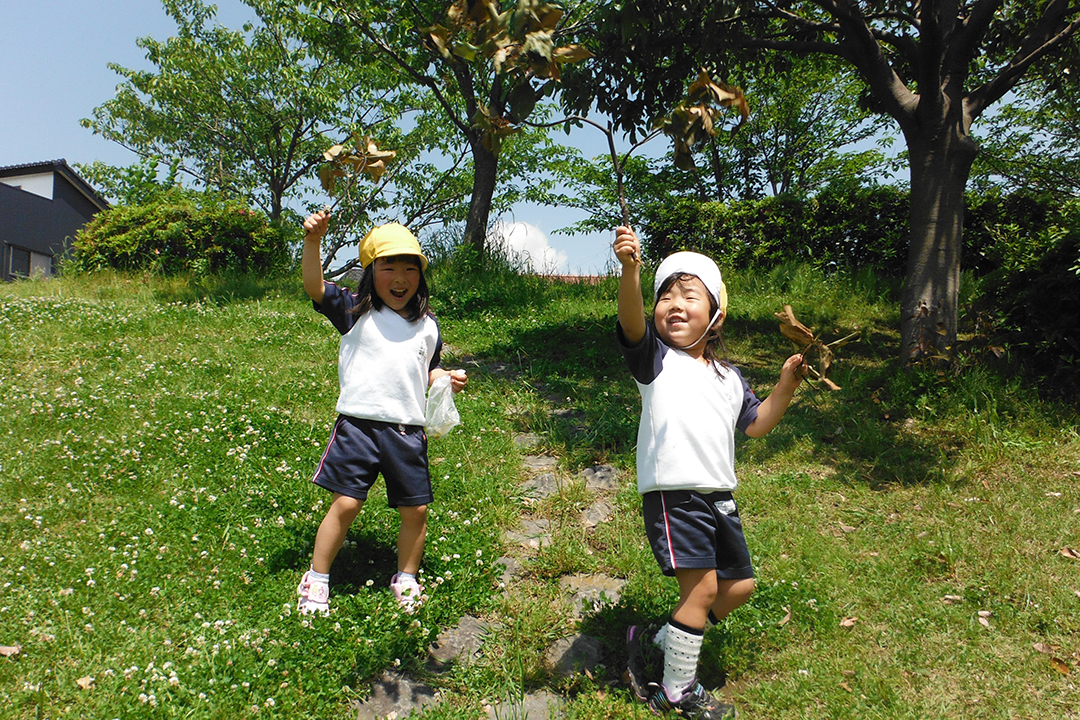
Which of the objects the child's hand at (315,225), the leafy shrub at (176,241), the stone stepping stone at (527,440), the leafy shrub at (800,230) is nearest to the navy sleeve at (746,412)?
the child's hand at (315,225)

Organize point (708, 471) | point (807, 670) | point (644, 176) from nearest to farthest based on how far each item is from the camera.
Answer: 1. point (708, 471)
2. point (807, 670)
3. point (644, 176)

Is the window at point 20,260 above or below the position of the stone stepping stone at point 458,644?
above

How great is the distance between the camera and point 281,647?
3.11 meters

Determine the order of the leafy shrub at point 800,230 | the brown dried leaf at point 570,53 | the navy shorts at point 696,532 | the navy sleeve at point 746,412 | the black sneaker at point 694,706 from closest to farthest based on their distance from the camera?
the navy shorts at point 696,532
the black sneaker at point 694,706
the navy sleeve at point 746,412
the brown dried leaf at point 570,53
the leafy shrub at point 800,230

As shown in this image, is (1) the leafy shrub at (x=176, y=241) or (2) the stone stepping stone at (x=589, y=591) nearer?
(2) the stone stepping stone at (x=589, y=591)

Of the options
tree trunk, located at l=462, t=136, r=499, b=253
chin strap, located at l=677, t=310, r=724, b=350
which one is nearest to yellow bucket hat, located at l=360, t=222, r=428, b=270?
chin strap, located at l=677, t=310, r=724, b=350

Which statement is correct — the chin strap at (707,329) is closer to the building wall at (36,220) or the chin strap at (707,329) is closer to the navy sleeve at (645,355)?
the navy sleeve at (645,355)

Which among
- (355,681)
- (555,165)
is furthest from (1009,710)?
(555,165)

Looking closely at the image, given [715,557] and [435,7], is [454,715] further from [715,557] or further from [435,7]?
[435,7]

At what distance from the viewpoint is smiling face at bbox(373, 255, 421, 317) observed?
355 centimetres

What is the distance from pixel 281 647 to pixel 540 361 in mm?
4611

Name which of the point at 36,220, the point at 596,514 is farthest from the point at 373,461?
the point at 36,220

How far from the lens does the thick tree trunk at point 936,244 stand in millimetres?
6848

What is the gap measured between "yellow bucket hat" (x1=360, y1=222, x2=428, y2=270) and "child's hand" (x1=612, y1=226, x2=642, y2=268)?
1178 mm
